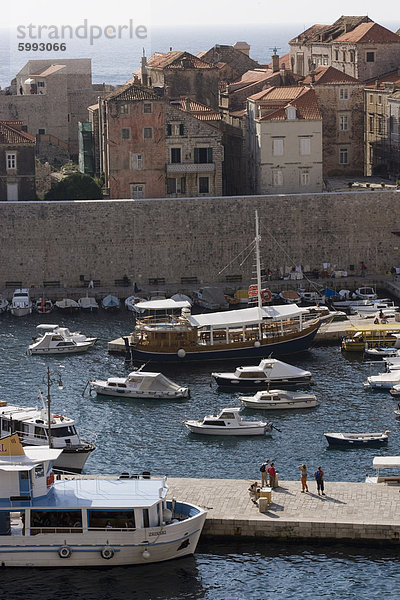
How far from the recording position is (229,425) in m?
45.0

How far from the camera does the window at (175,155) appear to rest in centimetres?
7156

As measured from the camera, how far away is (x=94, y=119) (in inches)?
3209

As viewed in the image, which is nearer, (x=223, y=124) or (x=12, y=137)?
(x=12, y=137)

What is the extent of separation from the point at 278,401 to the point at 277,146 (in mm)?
25802

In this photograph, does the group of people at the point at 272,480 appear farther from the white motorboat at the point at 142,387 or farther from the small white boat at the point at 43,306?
the small white boat at the point at 43,306

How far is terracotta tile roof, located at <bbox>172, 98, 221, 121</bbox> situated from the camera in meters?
72.2

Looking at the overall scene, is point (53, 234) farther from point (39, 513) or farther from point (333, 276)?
point (39, 513)

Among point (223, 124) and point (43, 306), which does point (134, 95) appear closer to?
point (223, 124)

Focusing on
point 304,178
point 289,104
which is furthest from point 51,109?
point 304,178

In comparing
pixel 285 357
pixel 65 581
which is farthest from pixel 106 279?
pixel 65 581

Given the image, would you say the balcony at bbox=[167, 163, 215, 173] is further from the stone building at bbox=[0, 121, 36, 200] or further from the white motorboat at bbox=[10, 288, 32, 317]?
the white motorboat at bbox=[10, 288, 32, 317]

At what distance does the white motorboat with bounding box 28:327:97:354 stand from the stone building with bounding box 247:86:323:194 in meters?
18.1

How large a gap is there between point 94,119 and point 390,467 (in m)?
46.0

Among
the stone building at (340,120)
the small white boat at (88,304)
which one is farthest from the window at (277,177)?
the small white boat at (88,304)
